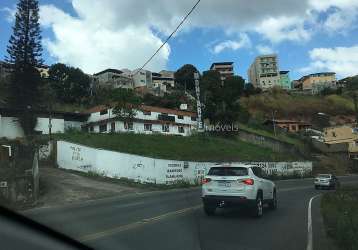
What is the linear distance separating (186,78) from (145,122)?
6418 cm

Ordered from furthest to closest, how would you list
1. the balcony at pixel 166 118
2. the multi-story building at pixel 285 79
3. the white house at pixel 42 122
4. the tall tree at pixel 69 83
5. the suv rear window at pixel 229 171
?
the multi-story building at pixel 285 79 → the tall tree at pixel 69 83 → the balcony at pixel 166 118 → the white house at pixel 42 122 → the suv rear window at pixel 229 171

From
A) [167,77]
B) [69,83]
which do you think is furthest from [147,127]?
[167,77]

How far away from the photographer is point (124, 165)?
41375 mm

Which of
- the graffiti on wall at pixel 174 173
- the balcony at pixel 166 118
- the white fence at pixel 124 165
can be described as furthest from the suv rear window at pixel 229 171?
the balcony at pixel 166 118

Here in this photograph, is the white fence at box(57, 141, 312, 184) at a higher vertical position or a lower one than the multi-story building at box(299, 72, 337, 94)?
lower

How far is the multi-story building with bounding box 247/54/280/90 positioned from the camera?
188125mm

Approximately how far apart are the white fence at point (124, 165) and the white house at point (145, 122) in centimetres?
2674

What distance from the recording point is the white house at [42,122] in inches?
2478

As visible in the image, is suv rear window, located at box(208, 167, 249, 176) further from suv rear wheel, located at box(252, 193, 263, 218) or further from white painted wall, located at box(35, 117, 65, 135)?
white painted wall, located at box(35, 117, 65, 135)

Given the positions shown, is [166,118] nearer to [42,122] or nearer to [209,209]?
[42,122]

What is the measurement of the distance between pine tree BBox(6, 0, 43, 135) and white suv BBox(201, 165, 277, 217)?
1939 inches

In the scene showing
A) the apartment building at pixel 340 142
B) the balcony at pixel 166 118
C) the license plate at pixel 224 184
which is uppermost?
the balcony at pixel 166 118

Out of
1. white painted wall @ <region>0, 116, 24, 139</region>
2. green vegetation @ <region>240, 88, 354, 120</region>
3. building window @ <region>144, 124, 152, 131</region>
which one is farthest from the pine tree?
green vegetation @ <region>240, 88, 354, 120</region>

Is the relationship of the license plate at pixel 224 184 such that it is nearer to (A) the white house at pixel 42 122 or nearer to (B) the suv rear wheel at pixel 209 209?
(B) the suv rear wheel at pixel 209 209
